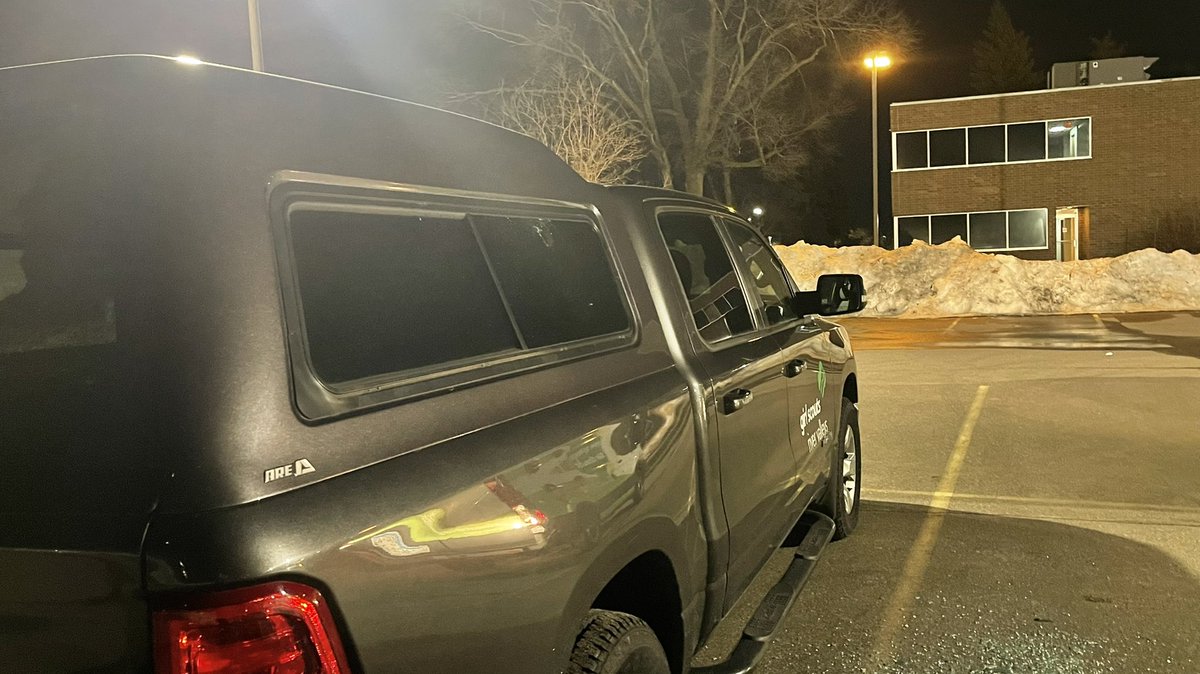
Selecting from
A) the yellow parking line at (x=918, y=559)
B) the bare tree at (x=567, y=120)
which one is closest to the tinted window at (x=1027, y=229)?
the bare tree at (x=567, y=120)

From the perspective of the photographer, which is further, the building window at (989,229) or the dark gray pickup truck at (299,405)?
the building window at (989,229)

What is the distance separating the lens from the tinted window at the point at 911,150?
3519cm

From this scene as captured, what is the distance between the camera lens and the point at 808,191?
2844 inches

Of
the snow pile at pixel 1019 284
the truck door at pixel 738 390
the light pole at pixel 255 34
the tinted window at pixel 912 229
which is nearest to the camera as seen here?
the truck door at pixel 738 390

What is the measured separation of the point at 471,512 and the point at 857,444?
4.53m

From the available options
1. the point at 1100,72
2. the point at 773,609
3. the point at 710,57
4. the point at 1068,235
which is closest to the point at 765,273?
the point at 773,609

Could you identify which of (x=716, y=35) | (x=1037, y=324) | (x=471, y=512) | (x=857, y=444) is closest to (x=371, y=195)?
(x=471, y=512)

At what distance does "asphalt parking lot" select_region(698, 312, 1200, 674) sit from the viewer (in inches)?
166

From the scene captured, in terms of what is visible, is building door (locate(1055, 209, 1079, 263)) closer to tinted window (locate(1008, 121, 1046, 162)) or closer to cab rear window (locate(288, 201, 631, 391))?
tinted window (locate(1008, 121, 1046, 162))

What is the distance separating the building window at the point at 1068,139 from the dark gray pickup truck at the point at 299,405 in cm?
3507

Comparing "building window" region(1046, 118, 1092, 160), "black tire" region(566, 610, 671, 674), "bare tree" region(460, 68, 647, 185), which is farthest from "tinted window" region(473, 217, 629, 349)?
"building window" region(1046, 118, 1092, 160)

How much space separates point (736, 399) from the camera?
339 cm

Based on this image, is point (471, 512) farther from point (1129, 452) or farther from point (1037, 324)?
point (1037, 324)

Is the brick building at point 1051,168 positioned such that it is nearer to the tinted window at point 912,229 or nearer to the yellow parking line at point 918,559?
the tinted window at point 912,229
